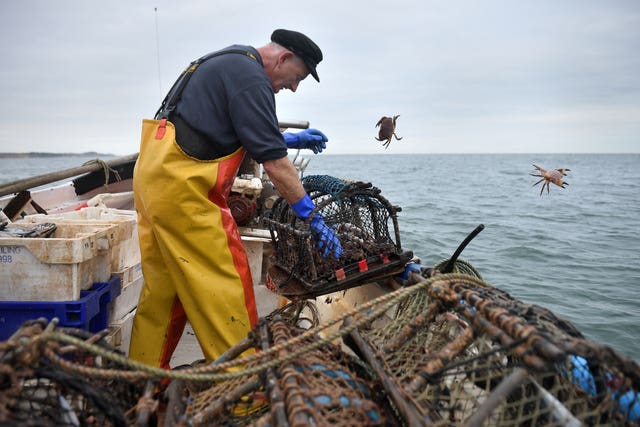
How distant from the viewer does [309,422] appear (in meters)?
1.25

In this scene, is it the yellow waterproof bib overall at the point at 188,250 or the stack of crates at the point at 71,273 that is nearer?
the stack of crates at the point at 71,273

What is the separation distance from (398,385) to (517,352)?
42 centimetres

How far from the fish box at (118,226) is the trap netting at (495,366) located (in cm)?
178

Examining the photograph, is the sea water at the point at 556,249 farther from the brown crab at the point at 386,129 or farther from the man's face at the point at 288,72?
the man's face at the point at 288,72

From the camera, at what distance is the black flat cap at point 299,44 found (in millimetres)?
2723

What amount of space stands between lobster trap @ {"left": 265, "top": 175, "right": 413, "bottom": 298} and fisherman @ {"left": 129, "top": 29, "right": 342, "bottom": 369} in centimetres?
→ 45

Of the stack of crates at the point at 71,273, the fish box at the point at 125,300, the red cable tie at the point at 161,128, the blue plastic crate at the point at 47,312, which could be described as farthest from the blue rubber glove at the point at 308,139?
the blue plastic crate at the point at 47,312

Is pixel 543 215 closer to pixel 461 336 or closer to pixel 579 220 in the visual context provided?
pixel 579 220

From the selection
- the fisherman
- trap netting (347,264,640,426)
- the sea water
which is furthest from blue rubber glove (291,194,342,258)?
the sea water

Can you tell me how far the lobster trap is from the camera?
2.94 metres

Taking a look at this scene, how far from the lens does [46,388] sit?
144 centimetres

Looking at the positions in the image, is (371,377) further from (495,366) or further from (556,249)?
(556,249)

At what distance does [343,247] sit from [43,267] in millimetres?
1979

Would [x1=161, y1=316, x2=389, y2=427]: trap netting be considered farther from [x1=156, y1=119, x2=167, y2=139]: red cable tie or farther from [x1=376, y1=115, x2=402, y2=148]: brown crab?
[x1=376, y1=115, x2=402, y2=148]: brown crab
